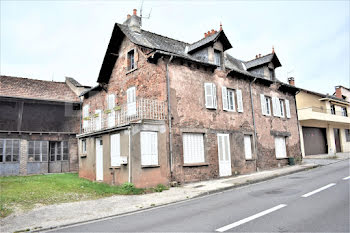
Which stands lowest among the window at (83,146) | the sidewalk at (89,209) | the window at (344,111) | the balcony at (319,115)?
the sidewalk at (89,209)

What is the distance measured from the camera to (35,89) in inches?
890

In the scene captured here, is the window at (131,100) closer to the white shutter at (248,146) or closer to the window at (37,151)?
the white shutter at (248,146)

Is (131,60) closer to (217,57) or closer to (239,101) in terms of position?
(217,57)

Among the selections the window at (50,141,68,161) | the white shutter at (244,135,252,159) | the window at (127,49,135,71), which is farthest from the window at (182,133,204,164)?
the window at (50,141,68,161)

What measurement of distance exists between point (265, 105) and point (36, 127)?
708 inches

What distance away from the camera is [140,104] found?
1321 cm

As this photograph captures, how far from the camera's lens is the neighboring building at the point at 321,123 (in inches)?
1078

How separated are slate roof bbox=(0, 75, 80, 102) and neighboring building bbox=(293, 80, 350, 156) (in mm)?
22671

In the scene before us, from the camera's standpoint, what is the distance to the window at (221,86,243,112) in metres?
16.2

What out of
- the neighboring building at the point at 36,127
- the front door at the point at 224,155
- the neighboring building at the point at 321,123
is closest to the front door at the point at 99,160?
the front door at the point at 224,155

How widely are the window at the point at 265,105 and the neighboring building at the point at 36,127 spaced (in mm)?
15242

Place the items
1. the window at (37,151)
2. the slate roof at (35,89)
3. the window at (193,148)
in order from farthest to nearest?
the slate roof at (35,89), the window at (37,151), the window at (193,148)

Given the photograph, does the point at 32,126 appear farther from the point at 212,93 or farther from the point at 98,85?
the point at 212,93

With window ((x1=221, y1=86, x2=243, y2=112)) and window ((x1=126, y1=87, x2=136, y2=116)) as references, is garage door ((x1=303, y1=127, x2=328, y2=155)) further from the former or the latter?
window ((x1=126, y1=87, x2=136, y2=116))
